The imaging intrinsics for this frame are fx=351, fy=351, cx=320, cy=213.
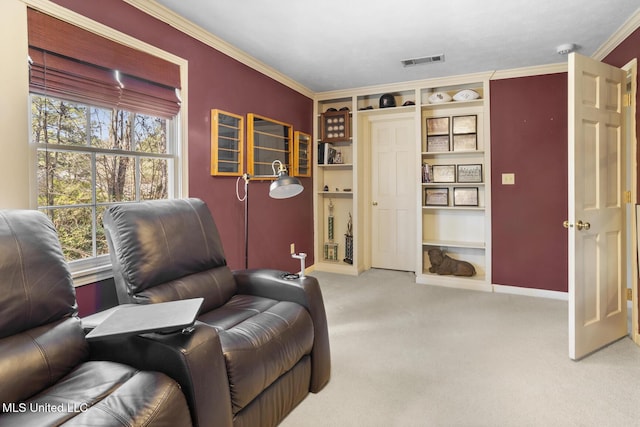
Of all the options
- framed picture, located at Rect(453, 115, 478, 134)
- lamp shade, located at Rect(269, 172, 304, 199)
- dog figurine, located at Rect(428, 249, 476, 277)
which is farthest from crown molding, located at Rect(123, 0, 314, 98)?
dog figurine, located at Rect(428, 249, 476, 277)

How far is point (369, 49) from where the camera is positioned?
3172 millimetres

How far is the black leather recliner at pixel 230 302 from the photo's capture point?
1.46 m

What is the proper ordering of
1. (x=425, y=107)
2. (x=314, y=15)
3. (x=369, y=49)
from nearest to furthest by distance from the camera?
(x=314, y=15) < (x=369, y=49) < (x=425, y=107)

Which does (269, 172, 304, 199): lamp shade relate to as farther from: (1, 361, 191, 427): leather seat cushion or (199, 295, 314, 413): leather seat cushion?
(1, 361, 191, 427): leather seat cushion

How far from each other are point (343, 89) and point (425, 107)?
106 cm

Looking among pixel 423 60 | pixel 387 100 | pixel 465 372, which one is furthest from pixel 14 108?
pixel 387 100

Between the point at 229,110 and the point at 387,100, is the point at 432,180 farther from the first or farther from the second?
the point at 229,110

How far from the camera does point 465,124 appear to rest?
4.15 m

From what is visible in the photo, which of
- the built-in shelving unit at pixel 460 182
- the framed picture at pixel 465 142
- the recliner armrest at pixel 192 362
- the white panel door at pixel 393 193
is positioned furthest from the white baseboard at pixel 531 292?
the recliner armrest at pixel 192 362

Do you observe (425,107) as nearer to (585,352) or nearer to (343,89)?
(343,89)

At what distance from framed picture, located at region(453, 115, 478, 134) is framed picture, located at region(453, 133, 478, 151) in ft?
0.19

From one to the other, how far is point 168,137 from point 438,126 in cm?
309


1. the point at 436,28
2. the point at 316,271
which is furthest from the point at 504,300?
the point at 436,28

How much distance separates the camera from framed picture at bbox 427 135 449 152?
422 centimetres
